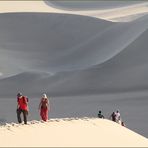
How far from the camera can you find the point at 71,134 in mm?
17906

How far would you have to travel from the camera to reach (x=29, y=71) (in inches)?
2201

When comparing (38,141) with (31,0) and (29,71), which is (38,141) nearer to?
(29,71)

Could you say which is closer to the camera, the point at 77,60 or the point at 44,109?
the point at 44,109

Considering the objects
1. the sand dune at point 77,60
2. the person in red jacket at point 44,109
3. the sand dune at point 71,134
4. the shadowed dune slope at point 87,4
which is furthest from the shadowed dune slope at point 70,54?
the sand dune at point 71,134

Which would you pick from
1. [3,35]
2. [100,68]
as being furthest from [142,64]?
[3,35]

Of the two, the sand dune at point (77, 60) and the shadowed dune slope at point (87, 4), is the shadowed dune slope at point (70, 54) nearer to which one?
the sand dune at point (77, 60)

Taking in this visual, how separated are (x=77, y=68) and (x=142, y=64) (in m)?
4.89

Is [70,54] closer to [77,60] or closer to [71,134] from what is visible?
[77,60]

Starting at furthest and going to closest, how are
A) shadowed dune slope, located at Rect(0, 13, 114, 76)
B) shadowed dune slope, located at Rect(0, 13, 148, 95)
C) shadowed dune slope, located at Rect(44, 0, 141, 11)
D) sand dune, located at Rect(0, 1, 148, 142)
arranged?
1. shadowed dune slope, located at Rect(44, 0, 141, 11)
2. shadowed dune slope, located at Rect(0, 13, 114, 76)
3. shadowed dune slope, located at Rect(0, 13, 148, 95)
4. sand dune, located at Rect(0, 1, 148, 142)

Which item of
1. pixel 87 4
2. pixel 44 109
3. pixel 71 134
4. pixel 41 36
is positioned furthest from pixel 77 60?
pixel 71 134

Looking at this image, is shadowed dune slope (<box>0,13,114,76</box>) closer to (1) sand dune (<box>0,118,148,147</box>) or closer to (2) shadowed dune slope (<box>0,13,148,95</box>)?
(2) shadowed dune slope (<box>0,13,148,95</box>)

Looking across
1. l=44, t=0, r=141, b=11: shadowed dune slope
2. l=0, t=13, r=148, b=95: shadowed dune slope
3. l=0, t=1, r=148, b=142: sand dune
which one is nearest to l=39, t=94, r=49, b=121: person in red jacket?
l=0, t=1, r=148, b=142: sand dune

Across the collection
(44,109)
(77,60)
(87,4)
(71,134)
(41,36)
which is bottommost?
(71,134)

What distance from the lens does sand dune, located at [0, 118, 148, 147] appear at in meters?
16.9
